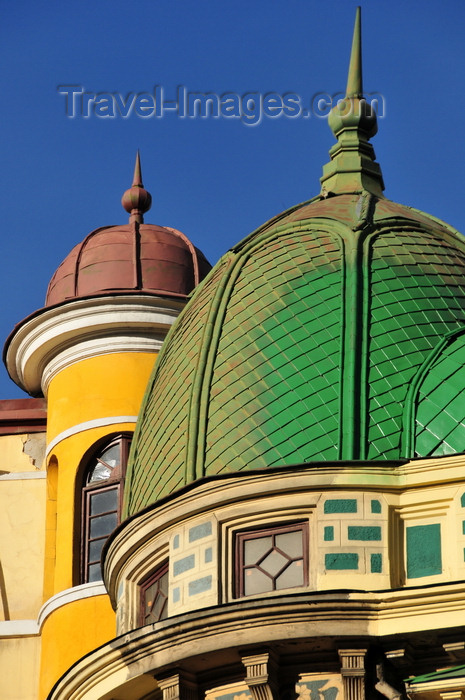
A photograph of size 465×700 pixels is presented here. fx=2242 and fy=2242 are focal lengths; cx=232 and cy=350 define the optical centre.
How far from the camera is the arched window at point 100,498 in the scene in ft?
98.8

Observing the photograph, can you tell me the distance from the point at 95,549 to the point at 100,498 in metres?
0.73

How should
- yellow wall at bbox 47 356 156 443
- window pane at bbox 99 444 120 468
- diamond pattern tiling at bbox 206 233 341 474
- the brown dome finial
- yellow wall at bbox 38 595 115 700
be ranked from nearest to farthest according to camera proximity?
diamond pattern tiling at bbox 206 233 341 474, yellow wall at bbox 38 595 115 700, window pane at bbox 99 444 120 468, yellow wall at bbox 47 356 156 443, the brown dome finial

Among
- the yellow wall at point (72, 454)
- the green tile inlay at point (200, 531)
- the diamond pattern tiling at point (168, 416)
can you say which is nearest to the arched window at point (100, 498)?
the yellow wall at point (72, 454)

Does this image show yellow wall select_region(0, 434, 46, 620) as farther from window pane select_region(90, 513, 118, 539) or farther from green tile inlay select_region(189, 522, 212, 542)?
green tile inlay select_region(189, 522, 212, 542)

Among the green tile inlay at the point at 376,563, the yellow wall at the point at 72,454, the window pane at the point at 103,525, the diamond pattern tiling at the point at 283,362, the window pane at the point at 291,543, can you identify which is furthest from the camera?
the window pane at the point at 103,525

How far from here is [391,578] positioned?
24.8 metres

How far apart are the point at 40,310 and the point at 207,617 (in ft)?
26.5

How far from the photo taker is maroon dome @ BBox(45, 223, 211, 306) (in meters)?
31.8

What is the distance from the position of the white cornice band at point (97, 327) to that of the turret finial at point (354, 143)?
290cm

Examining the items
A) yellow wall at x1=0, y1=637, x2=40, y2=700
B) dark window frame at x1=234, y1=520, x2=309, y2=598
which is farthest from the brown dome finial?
dark window frame at x1=234, y1=520, x2=309, y2=598

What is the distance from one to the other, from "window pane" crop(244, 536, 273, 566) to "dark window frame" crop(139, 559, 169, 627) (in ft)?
4.11

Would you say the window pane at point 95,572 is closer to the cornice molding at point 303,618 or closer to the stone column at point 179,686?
the stone column at point 179,686

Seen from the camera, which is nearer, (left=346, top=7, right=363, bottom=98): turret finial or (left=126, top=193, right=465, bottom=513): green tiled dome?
(left=126, top=193, right=465, bottom=513): green tiled dome

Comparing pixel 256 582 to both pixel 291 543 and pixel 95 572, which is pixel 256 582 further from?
pixel 95 572
